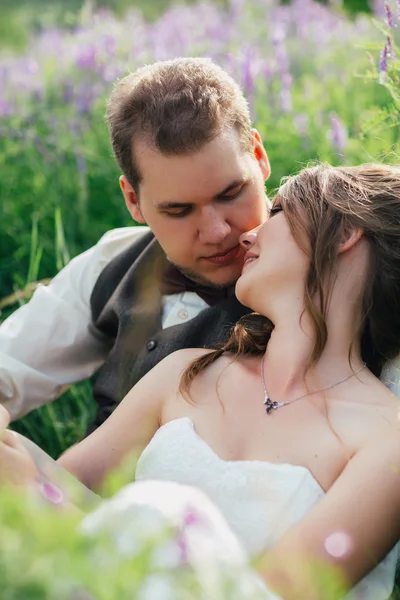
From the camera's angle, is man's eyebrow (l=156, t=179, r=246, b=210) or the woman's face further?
man's eyebrow (l=156, t=179, r=246, b=210)

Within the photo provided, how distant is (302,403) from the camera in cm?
218

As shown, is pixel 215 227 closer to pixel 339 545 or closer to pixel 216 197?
pixel 216 197

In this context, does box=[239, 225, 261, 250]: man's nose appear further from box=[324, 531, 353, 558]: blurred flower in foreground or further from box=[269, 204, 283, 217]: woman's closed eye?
box=[324, 531, 353, 558]: blurred flower in foreground

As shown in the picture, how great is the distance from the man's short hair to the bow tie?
0.30 metres

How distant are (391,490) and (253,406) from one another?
0.48 meters

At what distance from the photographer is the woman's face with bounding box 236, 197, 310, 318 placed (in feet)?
7.38

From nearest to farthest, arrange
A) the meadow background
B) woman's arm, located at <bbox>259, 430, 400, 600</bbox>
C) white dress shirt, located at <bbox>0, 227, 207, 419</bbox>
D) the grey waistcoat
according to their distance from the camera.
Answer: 1. woman's arm, located at <bbox>259, 430, 400, 600</bbox>
2. the grey waistcoat
3. white dress shirt, located at <bbox>0, 227, 207, 419</bbox>
4. the meadow background

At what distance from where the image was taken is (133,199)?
2.95m

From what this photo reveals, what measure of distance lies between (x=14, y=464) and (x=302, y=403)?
0.72 meters

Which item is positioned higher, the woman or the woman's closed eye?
the woman's closed eye

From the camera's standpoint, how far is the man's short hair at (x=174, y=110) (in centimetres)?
256

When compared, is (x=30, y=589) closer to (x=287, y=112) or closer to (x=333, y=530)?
(x=333, y=530)

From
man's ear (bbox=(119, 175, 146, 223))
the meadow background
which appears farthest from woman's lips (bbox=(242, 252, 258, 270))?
the meadow background

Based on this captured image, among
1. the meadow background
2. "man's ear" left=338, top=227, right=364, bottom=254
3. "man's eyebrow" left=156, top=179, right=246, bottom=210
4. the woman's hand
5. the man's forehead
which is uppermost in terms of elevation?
the man's forehead
